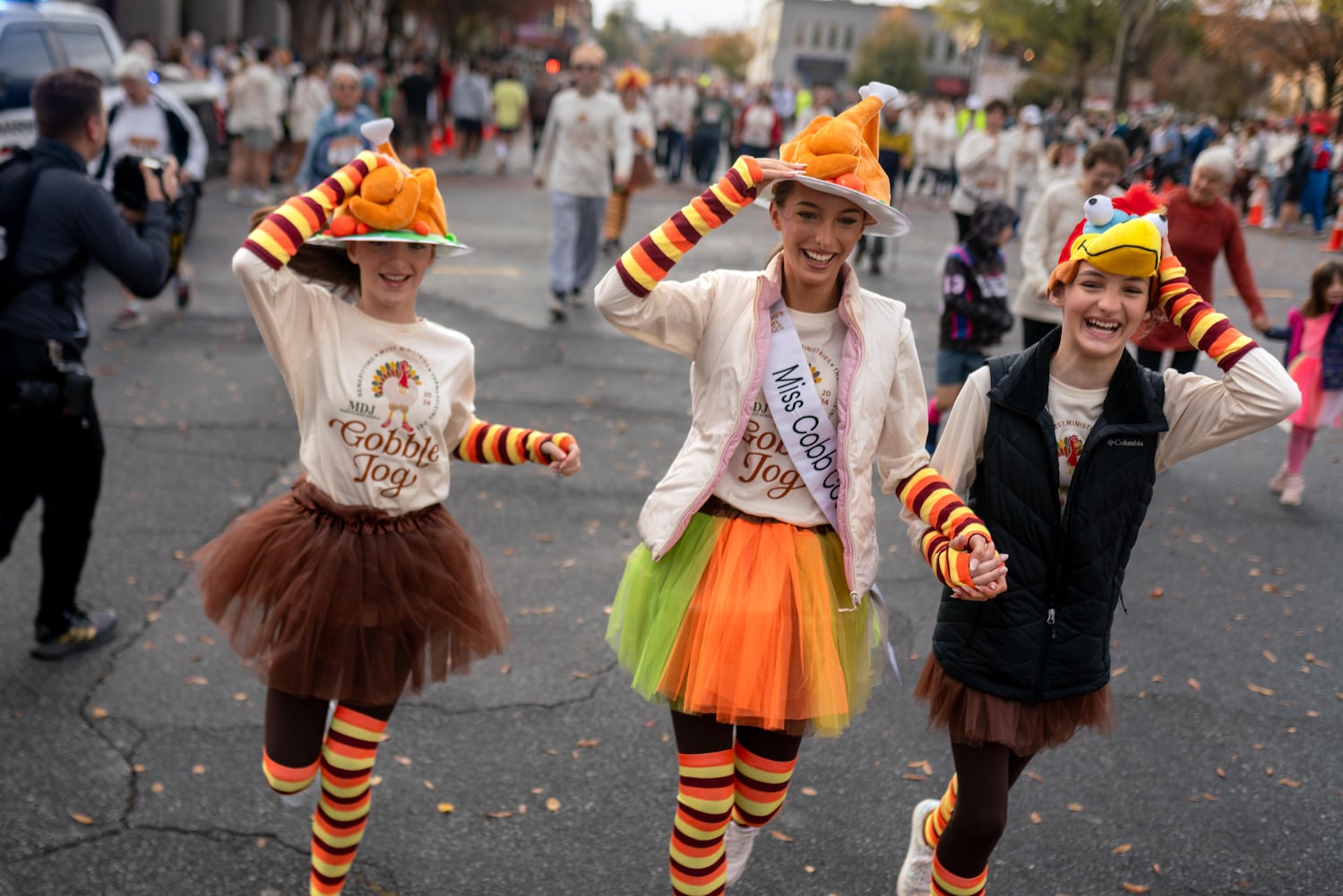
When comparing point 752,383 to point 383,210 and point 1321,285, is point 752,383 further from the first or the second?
point 1321,285

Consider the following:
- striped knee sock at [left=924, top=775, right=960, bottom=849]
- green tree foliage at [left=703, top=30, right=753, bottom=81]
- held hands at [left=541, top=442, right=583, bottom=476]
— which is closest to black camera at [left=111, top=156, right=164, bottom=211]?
held hands at [left=541, top=442, right=583, bottom=476]

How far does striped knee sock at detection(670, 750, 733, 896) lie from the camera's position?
320 centimetres

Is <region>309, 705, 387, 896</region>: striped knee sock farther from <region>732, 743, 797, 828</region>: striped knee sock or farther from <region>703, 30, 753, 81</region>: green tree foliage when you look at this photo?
<region>703, 30, 753, 81</region>: green tree foliage

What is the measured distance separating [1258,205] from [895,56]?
248 feet

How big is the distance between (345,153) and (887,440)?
298 inches

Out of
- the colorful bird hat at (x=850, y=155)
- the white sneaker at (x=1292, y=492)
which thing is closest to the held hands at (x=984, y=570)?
the colorful bird hat at (x=850, y=155)

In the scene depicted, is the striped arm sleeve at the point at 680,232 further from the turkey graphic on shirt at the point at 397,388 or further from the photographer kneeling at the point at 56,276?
the photographer kneeling at the point at 56,276

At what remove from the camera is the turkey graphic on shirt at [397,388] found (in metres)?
3.32

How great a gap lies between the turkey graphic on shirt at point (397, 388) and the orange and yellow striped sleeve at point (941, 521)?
1.35m

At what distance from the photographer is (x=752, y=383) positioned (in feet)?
10.2

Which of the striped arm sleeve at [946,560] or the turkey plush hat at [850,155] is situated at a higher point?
the turkey plush hat at [850,155]

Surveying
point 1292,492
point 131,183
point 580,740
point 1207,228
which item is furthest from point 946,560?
point 1292,492

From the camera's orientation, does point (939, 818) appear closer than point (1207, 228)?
Yes

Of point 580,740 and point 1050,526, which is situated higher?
point 1050,526
